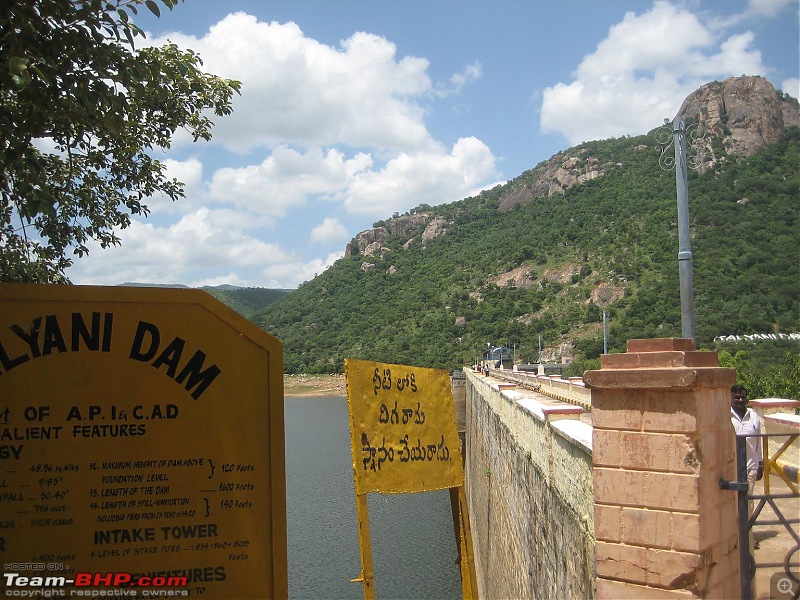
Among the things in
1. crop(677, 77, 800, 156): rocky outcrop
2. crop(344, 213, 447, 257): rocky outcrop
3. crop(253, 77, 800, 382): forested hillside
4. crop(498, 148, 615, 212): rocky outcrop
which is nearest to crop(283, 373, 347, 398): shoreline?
crop(253, 77, 800, 382): forested hillside

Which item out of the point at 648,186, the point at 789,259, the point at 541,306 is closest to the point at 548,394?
the point at 789,259

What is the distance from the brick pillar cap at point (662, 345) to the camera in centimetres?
323

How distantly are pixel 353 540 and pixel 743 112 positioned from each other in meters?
65.4

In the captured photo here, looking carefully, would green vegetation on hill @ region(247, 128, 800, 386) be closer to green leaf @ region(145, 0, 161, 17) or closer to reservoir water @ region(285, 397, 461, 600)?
reservoir water @ region(285, 397, 461, 600)

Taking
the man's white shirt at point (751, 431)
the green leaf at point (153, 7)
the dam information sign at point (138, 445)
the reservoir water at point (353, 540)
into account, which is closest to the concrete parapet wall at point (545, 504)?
the man's white shirt at point (751, 431)

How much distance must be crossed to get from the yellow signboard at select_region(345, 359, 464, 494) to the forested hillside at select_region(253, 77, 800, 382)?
50.9 ft

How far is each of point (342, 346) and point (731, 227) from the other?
172 feet

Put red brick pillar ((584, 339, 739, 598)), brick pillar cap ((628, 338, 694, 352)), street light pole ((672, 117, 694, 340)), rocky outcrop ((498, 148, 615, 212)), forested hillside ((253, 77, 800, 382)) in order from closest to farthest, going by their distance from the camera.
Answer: red brick pillar ((584, 339, 739, 598)), brick pillar cap ((628, 338, 694, 352)), street light pole ((672, 117, 694, 340)), forested hillside ((253, 77, 800, 382)), rocky outcrop ((498, 148, 615, 212))

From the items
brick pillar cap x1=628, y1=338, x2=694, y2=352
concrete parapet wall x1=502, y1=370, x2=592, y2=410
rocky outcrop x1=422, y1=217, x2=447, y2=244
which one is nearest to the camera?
brick pillar cap x1=628, y1=338, x2=694, y2=352

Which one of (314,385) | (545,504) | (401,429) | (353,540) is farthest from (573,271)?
(401,429)

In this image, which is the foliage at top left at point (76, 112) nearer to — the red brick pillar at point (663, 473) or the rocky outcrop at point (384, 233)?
the red brick pillar at point (663, 473)

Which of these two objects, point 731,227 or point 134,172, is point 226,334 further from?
point 731,227

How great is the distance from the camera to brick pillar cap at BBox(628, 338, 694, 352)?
3.23 metres

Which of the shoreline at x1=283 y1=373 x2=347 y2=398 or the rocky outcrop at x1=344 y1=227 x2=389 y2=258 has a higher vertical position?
the rocky outcrop at x1=344 y1=227 x2=389 y2=258
